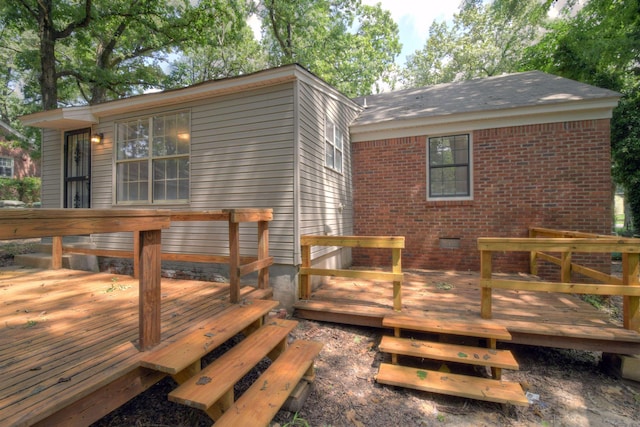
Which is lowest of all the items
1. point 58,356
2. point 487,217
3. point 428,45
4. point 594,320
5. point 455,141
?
point 594,320

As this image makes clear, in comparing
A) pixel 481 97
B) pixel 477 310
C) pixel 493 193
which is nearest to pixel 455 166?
pixel 493 193

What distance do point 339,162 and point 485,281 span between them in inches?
150

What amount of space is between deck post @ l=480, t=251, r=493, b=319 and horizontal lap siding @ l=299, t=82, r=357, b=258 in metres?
2.53

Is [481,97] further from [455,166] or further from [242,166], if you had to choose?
[242,166]

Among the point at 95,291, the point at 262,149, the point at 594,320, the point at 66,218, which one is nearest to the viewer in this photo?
the point at 66,218

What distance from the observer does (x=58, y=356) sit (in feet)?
6.80

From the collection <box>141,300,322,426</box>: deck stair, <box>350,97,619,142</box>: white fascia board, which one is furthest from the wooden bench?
<box>350,97,619,142</box>: white fascia board

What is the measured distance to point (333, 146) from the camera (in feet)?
19.3

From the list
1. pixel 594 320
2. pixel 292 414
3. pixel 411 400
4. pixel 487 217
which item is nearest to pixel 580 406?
pixel 594 320

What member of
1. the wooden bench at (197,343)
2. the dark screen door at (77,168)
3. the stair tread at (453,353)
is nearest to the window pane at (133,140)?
the dark screen door at (77,168)

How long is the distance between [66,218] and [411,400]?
3091 mm

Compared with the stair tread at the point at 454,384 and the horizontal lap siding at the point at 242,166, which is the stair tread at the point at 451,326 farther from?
the horizontal lap siding at the point at 242,166

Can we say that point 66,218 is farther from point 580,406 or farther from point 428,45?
point 428,45

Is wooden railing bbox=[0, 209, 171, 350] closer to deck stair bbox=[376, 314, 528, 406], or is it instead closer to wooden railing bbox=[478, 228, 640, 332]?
deck stair bbox=[376, 314, 528, 406]
